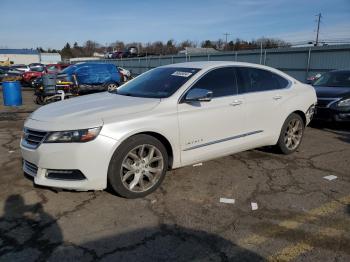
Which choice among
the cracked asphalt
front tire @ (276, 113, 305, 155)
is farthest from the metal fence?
the cracked asphalt

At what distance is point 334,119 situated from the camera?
7977mm

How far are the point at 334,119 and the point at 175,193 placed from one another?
534 centimetres

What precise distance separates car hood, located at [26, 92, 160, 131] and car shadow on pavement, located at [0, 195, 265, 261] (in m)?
1.07

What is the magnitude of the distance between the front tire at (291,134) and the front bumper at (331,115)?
2303mm

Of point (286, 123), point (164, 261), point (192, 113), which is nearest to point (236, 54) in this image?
point (286, 123)

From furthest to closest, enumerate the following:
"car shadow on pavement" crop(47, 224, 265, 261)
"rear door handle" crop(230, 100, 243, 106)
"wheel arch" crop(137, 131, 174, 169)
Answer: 1. "rear door handle" crop(230, 100, 243, 106)
2. "wheel arch" crop(137, 131, 174, 169)
3. "car shadow on pavement" crop(47, 224, 265, 261)

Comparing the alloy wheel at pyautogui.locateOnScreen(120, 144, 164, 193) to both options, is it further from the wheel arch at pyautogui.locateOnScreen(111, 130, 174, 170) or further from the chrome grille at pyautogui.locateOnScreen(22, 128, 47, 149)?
the chrome grille at pyautogui.locateOnScreen(22, 128, 47, 149)

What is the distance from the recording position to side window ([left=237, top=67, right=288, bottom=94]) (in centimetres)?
515

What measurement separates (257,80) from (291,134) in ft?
4.10

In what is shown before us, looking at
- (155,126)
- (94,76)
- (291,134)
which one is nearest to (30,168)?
(155,126)

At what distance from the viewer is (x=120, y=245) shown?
3.12m

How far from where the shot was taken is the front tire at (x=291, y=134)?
571 centimetres

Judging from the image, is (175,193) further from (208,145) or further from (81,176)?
(81,176)

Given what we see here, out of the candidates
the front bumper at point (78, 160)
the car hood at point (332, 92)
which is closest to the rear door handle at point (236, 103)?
the front bumper at point (78, 160)
